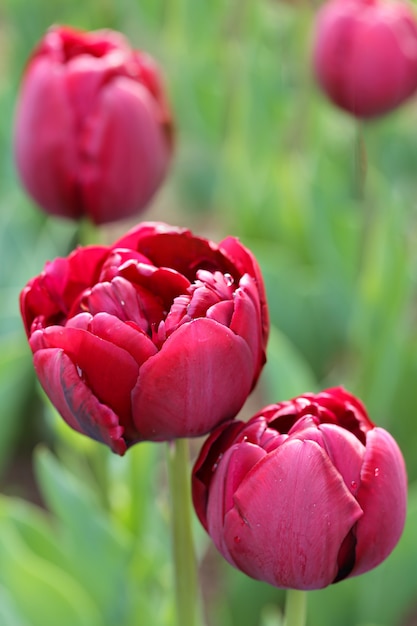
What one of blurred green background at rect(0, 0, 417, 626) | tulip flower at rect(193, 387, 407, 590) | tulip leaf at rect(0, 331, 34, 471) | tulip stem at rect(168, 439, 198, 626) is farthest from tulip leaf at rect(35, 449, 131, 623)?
tulip flower at rect(193, 387, 407, 590)

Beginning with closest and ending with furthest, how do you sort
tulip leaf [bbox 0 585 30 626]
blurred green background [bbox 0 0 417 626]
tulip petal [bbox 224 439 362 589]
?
tulip petal [bbox 224 439 362 589], tulip leaf [bbox 0 585 30 626], blurred green background [bbox 0 0 417 626]

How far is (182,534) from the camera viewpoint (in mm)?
480

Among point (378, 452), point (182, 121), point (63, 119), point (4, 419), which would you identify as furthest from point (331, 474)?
point (182, 121)

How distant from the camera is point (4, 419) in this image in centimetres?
106

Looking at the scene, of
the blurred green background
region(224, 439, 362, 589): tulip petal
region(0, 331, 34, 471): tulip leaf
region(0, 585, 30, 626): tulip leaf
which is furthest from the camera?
region(0, 331, 34, 471): tulip leaf

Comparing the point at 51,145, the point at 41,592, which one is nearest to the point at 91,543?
the point at 41,592

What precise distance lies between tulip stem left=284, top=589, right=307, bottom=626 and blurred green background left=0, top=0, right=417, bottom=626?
0.31 m

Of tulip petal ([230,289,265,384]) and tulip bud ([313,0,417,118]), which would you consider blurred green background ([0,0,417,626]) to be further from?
tulip petal ([230,289,265,384])

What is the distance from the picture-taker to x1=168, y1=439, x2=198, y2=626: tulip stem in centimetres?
46

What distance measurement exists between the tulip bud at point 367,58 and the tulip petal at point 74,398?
0.62 meters

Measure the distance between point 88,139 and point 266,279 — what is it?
0.39 m

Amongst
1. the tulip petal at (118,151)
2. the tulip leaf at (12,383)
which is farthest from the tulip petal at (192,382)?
the tulip leaf at (12,383)

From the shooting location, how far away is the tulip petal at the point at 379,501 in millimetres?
404

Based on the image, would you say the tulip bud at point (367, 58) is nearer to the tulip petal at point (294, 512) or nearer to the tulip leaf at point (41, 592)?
the tulip leaf at point (41, 592)
